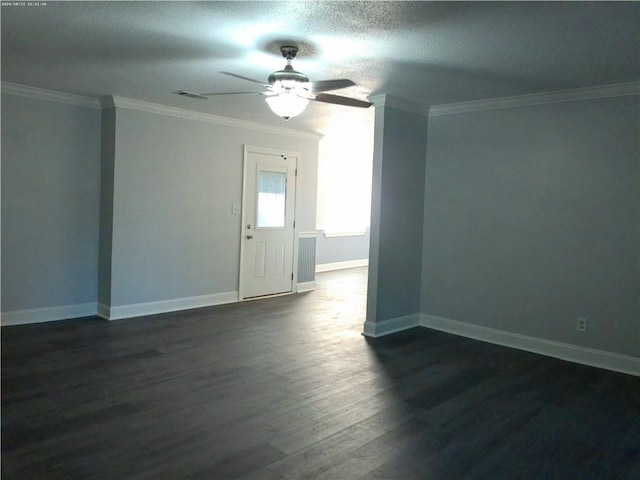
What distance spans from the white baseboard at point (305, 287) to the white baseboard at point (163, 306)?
120 cm

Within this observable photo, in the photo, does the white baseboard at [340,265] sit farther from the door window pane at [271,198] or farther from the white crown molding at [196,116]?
the white crown molding at [196,116]

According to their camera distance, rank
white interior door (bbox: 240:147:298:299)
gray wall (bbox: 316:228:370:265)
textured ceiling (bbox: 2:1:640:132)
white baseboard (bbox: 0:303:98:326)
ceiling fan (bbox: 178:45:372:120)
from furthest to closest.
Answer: gray wall (bbox: 316:228:370:265) < white interior door (bbox: 240:147:298:299) < white baseboard (bbox: 0:303:98:326) < ceiling fan (bbox: 178:45:372:120) < textured ceiling (bbox: 2:1:640:132)

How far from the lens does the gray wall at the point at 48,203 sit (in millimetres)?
4887

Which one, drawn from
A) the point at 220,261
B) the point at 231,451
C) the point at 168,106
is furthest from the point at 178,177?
the point at 231,451

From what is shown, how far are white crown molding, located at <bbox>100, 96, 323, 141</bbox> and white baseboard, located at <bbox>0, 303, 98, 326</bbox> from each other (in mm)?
2228

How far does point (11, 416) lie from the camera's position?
9.73 feet

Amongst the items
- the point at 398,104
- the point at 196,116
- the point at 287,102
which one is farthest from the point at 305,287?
the point at 287,102

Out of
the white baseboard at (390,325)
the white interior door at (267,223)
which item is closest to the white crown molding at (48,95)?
the white interior door at (267,223)

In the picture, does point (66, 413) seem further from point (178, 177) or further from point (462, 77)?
point (462, 77)

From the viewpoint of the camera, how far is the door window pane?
6773 millimetres

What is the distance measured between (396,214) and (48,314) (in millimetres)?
3841

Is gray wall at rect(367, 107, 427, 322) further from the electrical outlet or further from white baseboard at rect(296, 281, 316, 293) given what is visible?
white baseboard at rect(296, 281, 316, 293)

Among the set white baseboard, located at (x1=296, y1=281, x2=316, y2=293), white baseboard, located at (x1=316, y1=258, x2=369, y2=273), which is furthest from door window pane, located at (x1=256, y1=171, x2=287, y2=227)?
white baseboard, located at (x1=316, y1=258, x2=369, y2=273)

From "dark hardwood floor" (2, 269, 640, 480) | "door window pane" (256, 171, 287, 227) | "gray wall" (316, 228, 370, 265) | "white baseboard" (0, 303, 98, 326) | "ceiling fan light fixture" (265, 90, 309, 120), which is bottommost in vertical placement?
"dark hardwood floor" (2, 269, 640, 480)
